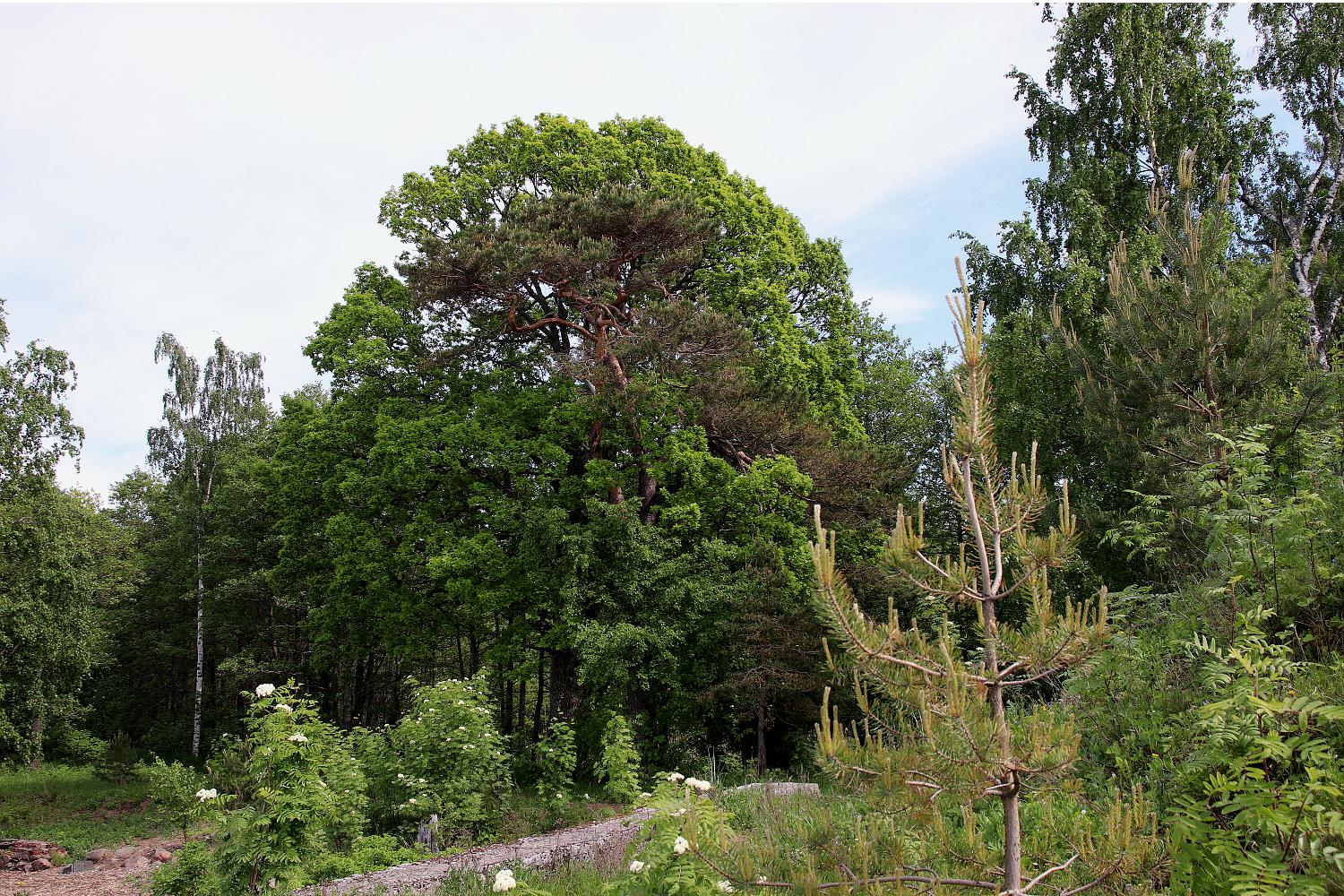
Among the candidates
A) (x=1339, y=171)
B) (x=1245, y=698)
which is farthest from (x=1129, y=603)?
(x=1339, y=171)

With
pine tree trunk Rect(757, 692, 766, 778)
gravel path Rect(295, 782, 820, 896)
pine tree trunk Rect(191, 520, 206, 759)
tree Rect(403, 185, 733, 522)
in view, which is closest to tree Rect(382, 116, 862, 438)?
tree Rect(403, 185, 733, 522)

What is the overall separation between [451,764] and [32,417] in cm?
1568

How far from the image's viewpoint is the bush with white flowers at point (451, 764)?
29.6 feet

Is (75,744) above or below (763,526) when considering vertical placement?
below

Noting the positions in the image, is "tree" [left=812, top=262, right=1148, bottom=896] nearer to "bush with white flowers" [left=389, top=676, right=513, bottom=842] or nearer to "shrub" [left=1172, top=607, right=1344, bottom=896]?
"shrub" [left=1172, top=607, right=1344, bottom=896]

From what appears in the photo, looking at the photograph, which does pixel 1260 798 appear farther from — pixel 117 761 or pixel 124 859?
pixel 117 761

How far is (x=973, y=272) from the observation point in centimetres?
1941

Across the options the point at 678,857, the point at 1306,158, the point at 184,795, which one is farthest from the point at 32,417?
the point at 1306,158

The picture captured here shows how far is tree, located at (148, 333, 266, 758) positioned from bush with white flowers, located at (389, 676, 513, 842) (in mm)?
18353

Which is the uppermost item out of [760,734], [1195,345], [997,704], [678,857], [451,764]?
[1195,345]

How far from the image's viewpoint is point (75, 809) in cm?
1883

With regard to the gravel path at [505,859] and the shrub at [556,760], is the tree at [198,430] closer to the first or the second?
the shrub at [556,760]

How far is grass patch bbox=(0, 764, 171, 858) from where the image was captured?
15750 millimetres

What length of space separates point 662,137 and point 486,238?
5.24 m
